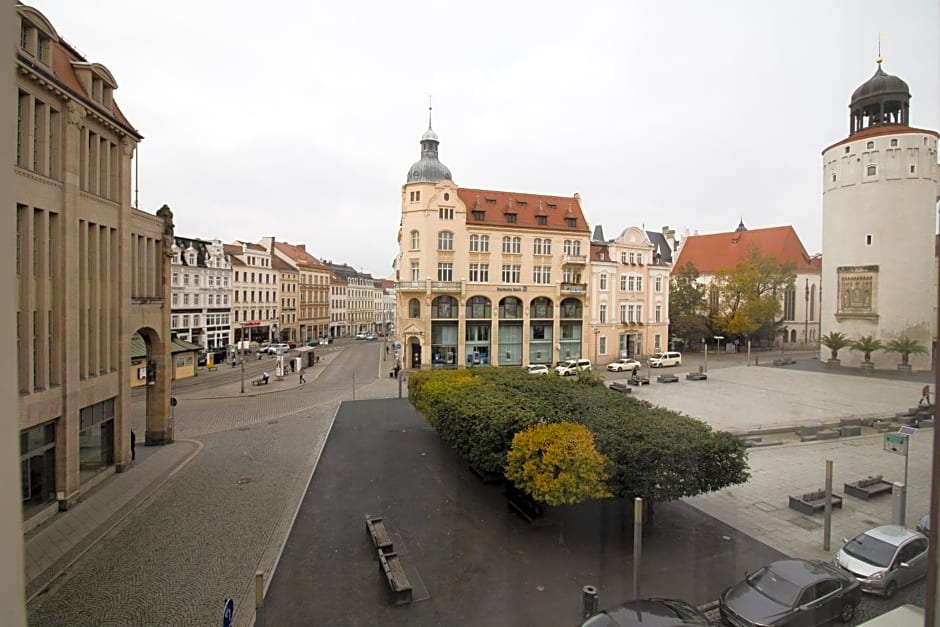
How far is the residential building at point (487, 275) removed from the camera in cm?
2400

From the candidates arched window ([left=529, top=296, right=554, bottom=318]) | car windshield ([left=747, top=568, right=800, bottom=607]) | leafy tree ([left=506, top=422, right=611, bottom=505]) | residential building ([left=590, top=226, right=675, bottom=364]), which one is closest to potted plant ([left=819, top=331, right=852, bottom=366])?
car windshield ([left=747, top=568, right=800, bottom=607])

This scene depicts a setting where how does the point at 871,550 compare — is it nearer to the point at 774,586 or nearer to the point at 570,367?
the point at 774,586

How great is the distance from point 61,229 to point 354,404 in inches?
422

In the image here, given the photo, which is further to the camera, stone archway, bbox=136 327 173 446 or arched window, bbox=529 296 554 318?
arched window, bbox=529 296 554 318

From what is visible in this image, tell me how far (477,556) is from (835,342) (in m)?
8.25

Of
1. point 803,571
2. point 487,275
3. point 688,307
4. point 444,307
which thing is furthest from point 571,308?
point 803,571

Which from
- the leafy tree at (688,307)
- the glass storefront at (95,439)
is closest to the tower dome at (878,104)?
the glass storefront at (95,439)

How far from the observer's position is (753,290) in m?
17.4

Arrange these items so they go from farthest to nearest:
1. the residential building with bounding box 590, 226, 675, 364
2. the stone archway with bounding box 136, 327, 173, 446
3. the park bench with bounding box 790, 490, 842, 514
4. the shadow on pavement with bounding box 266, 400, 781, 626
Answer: the residential building with bounding box 590, 226, 675, 364
the stone archway with bounding box 136, 327, 173, 446
the park bench with bounding box 790, 490, 842, 514
the shadow on pavement with bounding box 266, 400, 781, 626

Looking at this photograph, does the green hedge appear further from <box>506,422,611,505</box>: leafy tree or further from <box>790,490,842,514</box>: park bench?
<box>790,490,842,514</box>: park bench

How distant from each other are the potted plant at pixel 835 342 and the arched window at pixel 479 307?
16061 mm

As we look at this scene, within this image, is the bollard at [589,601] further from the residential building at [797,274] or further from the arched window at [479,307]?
the arched window at [479,307]

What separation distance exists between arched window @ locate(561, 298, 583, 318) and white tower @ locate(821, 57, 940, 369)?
15.9 m

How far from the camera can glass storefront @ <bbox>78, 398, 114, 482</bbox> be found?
8328mm
